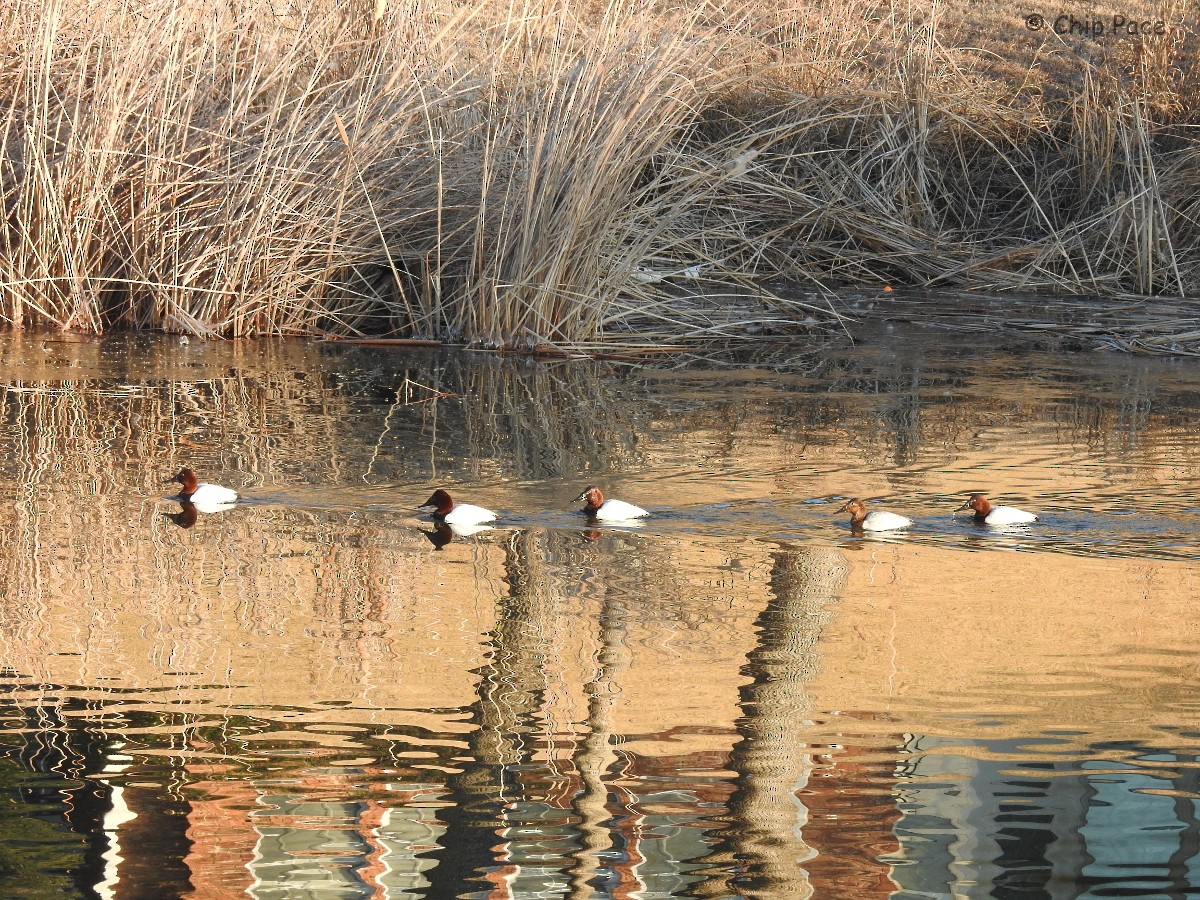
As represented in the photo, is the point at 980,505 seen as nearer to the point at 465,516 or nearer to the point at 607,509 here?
the point at 607,509

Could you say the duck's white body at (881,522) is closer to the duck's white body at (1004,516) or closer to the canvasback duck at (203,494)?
the duck's white body at (1004,516)

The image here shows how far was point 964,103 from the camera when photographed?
488 inches

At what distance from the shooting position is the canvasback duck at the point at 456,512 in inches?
210

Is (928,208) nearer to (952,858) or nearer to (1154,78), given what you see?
(1154,78)

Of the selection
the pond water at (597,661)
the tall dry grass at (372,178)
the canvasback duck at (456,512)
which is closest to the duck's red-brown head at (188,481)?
the pond water at (597,661)

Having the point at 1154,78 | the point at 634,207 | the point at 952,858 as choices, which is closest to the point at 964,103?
the point at 1154,78

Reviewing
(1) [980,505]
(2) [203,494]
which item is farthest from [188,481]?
(1) [980,505]

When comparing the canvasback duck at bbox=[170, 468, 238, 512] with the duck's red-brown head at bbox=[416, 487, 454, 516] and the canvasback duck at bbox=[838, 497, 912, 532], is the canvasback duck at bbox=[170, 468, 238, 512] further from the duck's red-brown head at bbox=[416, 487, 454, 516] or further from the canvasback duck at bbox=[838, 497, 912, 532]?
the canvasback duck at bbox=[838, 497, 912, 532]

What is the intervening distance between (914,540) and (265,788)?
2613 mm

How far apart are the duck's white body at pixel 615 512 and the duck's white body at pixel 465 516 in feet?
1.17

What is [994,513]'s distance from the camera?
5.30 meters

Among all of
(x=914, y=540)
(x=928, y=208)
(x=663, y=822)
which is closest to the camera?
(x=663, y=822)

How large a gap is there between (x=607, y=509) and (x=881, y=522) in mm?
855

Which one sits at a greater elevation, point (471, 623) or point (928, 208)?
point (928, 208)
